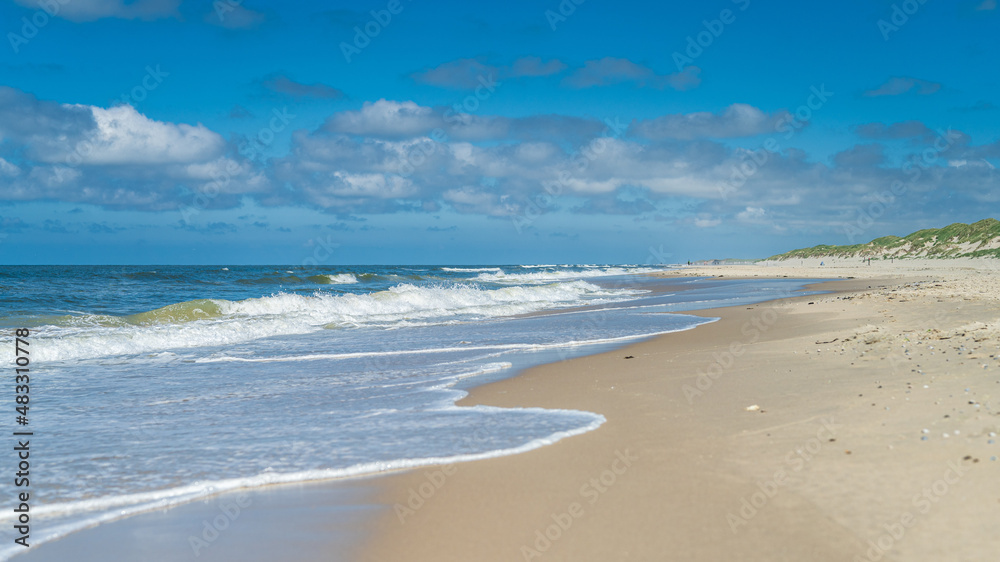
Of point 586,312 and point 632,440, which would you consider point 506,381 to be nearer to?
point 632,440

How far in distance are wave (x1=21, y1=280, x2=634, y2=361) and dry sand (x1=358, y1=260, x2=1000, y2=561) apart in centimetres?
943

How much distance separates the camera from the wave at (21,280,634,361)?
43.6 feet

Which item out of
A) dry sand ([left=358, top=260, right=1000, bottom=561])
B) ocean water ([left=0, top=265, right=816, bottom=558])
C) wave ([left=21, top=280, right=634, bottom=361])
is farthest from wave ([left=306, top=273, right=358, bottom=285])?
dry sand ([left=358, top=260, right=1000, bottom=561])

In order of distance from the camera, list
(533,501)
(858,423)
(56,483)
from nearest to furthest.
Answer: (533,501) < (56,483) < (858,423)

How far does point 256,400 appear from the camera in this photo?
8148mm

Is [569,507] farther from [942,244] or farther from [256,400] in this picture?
[942,244]

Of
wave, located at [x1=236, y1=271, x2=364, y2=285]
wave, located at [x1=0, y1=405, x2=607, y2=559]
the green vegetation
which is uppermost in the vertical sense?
the green vegetation

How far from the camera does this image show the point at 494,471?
5102 millimetres

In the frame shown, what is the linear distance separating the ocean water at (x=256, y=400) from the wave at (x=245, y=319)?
83 millimetres

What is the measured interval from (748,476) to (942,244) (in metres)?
76.7

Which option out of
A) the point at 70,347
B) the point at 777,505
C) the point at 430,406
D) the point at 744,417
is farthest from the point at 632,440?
the point at 70,347

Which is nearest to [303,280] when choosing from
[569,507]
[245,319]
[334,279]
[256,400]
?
[334,279]

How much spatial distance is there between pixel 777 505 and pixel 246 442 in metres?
4.87

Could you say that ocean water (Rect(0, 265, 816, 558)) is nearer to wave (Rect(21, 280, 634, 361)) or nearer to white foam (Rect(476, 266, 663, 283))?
wave (Rect(21, 280, 634, 361))
